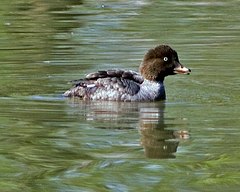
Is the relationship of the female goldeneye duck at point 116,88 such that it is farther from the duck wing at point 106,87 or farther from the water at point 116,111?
the water at point 116,111

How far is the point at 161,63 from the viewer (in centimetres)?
1449

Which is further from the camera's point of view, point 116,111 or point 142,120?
point 116,111

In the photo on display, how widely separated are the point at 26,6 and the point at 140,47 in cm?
701

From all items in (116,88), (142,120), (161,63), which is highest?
(161,63)

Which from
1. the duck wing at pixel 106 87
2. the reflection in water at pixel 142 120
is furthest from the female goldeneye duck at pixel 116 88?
the reflection in water at pixel 142 120

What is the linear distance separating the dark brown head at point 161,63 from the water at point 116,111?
10.9 inches

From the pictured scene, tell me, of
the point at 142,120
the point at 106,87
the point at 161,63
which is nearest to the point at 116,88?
the point at 106,87

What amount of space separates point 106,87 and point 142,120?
1.53 m

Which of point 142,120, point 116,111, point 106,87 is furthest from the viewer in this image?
point 106,87

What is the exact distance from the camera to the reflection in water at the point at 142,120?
11.1 meters

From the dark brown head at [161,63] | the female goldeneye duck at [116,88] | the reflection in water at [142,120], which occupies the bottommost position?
the reflection in water at [142,120]

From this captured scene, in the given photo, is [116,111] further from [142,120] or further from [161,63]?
[161,63]

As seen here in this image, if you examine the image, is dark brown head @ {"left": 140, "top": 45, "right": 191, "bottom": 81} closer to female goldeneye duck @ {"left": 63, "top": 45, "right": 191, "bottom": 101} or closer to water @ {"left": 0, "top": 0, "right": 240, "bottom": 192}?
female goldeneye duck @ {"left": 63, "top": 45, "right": 191, "bottom": 101}

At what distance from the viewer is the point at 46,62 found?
16.6 m
